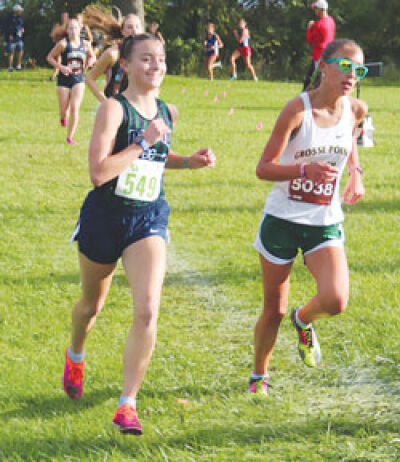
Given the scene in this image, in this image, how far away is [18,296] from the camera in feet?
21.0

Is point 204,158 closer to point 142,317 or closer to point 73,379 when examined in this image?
point 142,317

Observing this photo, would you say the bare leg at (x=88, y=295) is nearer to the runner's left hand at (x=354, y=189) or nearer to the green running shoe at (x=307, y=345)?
the green running shoe at (x=307, y=345)

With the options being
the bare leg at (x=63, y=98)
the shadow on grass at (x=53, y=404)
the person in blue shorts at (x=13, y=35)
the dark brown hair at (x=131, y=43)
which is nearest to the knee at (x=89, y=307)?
the shadow on grass at (x=53, y=404)

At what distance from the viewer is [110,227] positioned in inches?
163

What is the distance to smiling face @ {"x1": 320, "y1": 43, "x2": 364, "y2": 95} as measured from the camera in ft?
13.9

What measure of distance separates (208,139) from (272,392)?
34.8ft

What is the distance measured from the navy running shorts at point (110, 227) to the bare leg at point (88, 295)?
6 centimetres

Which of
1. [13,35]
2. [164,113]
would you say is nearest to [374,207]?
[164,113]

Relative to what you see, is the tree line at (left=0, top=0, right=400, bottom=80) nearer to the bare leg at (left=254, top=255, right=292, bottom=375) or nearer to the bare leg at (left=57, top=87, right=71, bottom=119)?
the bare leg at (left=57, top=87, right=71, bottom=119)

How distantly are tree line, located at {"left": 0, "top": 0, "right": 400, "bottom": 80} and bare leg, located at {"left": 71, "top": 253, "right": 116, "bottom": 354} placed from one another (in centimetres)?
3277

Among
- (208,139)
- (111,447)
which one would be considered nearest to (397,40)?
(208,139)

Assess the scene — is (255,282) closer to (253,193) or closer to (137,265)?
(137,265)

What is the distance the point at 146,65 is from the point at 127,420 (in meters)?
1.80

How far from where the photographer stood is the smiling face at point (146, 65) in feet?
13.8
